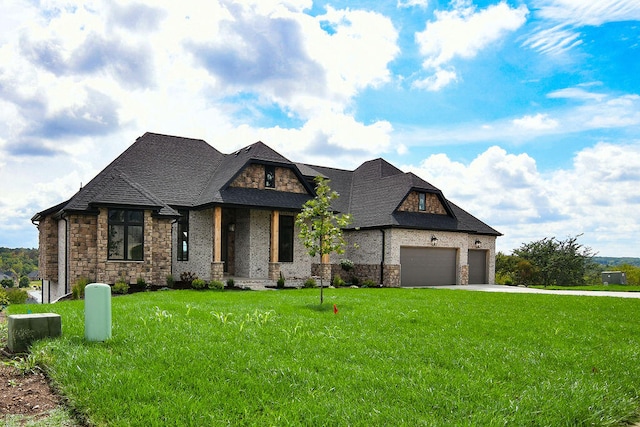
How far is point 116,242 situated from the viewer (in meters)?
18.8

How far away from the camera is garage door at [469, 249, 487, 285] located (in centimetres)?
2905

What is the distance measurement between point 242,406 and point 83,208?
15.9 metres

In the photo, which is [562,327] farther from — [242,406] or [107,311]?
[107,311]

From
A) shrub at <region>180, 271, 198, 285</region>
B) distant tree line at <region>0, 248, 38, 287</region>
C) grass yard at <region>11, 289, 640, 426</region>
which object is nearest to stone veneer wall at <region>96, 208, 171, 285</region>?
shrub at <region>180, 271, 198, 285</region>

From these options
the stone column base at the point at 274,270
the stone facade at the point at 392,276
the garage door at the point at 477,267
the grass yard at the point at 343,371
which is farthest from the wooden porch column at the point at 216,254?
the garage door at the point at 477,267

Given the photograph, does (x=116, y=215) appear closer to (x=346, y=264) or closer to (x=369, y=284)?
(x=346, y=264)

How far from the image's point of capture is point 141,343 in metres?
7.17

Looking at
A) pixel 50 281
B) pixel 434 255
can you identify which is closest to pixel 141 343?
pixel 50 281

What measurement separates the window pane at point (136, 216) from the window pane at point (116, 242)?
49 cm

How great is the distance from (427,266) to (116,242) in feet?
52.4

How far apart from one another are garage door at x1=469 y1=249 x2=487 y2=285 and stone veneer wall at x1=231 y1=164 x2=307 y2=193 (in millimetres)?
12037

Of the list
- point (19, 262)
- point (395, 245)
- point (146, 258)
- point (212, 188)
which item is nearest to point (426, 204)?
point (395, 245)

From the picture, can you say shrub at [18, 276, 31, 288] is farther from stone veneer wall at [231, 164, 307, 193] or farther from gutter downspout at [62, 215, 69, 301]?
stone veneer wall at [231, 164, 307, 193]

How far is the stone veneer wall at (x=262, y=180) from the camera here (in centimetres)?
2222
